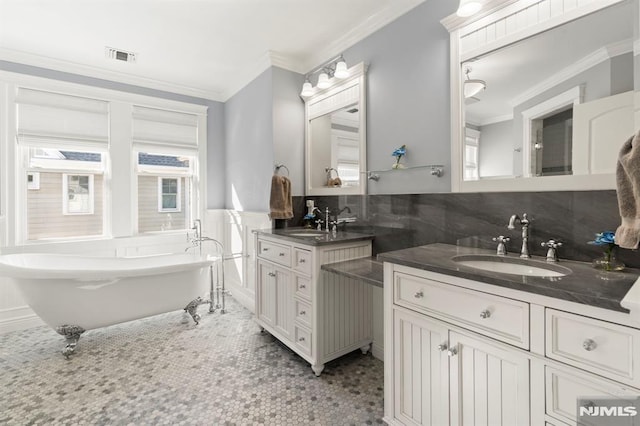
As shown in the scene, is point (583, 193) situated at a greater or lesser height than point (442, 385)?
greater

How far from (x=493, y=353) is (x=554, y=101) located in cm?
120

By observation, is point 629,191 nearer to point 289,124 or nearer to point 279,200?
point 279,200

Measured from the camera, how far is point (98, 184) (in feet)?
11.1

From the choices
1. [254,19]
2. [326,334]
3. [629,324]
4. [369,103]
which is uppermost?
[254,19]

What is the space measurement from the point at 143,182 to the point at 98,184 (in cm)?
44

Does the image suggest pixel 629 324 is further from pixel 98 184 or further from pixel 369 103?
pixel 98 184

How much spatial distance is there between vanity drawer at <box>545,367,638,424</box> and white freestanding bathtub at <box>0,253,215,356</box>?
2.64m

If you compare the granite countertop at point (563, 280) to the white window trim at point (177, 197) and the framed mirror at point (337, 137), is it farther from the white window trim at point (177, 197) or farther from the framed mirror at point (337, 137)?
the white window trim at point (177, 197)

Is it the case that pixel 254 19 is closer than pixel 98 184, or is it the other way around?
pixel 254 19

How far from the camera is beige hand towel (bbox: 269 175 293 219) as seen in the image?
109 inches

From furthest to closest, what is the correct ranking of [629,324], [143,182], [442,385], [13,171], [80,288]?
[143,182], [13,171], [80,288], [442,385], [629,324]

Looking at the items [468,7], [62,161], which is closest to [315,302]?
[468,7]

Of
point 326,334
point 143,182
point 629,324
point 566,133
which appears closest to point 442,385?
point 629,324

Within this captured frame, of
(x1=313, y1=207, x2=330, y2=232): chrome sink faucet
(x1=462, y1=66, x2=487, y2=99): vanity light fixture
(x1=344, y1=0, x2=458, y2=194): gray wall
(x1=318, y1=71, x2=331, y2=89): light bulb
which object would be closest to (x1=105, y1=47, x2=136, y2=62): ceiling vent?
(x1=318, y1=71, x2=331, y2=89): light bulb
